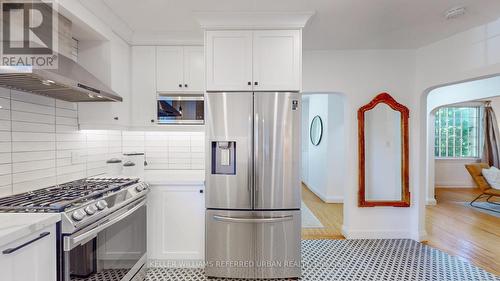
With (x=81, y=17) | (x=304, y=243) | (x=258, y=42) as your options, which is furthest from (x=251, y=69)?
(x=304, y=243)

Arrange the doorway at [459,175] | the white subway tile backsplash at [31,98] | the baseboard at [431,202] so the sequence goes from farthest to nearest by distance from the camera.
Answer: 1. the baseboard at [431,202]
2. the doorway at [459,175]
3. the white subway tile backsplash at [31,98]

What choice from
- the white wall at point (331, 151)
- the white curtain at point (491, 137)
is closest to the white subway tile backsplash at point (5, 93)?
the white wall at point (331, 151)

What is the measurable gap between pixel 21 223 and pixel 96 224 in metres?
0.47

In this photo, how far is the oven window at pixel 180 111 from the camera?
117 inches

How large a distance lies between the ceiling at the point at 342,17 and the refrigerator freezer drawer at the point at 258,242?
6.41 feet

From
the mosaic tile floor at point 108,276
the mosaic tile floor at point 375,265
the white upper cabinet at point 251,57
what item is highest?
the white upper cabinet at point 251,57

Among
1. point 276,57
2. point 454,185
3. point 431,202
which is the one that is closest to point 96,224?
point 276,57

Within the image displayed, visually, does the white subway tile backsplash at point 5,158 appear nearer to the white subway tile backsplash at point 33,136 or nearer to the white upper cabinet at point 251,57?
the white subway tile backsplash at point 33,136

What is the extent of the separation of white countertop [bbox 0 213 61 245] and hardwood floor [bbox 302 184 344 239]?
118 inches

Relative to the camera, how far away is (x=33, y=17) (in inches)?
68.2

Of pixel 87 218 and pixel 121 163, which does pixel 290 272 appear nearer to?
pixel 87 218

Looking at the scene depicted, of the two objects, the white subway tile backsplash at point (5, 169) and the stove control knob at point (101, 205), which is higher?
the white subway tile backsplash at point (5, 169)

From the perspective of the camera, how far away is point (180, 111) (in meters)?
2.99

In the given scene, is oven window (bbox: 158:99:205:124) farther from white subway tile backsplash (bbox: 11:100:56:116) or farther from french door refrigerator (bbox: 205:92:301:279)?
white subway tile backsplash (bbox: 11:100:56:116)
